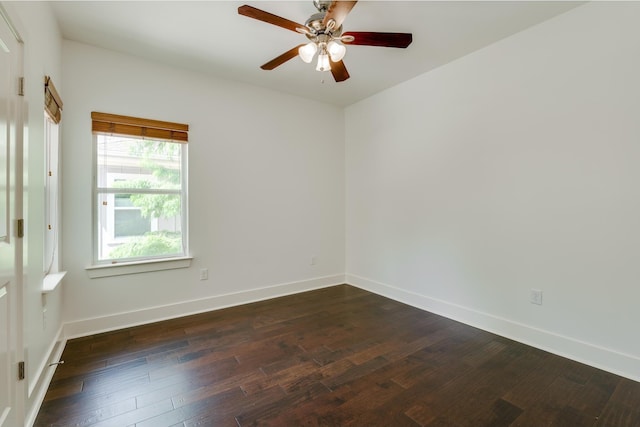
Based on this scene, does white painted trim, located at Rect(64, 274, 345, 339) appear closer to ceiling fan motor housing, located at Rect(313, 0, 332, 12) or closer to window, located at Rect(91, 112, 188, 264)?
window, located at Rect(91, 112, 188, 264)

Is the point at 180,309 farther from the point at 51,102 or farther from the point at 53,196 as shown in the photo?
the point at 51,102

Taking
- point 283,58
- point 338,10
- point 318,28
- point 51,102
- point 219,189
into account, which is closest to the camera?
point 338,10

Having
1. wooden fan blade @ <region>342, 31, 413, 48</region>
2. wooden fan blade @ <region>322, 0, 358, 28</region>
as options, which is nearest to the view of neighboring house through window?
wooden fan blade @ <region>322, 0, 358, 28</region>

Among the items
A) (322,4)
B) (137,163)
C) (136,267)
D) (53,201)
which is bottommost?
(136,267)

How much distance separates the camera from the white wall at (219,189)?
2.60 metres

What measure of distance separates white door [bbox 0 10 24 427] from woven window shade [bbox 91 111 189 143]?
4.12ft

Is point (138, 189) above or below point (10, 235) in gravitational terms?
above

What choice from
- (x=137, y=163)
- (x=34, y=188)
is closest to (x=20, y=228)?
(x=34, y=188)

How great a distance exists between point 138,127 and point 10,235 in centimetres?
174

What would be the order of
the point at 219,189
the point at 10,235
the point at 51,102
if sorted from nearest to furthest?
1. the point at 10,235
2. the point at 51,102
3. the point at 219,189

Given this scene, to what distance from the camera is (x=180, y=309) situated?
3072 millimetres

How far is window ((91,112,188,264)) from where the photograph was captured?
272cm

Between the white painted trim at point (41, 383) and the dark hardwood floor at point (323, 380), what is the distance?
0.15ft

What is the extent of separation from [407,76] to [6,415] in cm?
399
